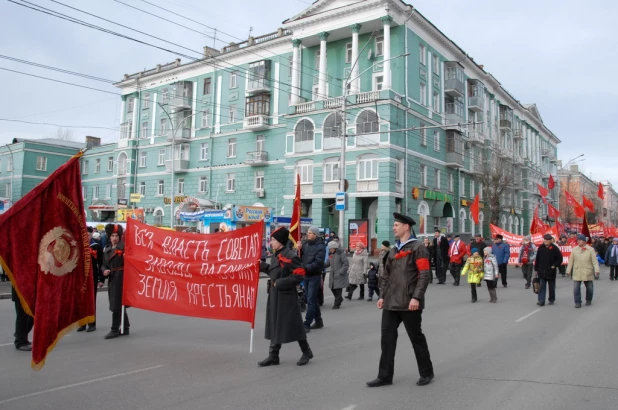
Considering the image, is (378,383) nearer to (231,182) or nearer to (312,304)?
(312,304)

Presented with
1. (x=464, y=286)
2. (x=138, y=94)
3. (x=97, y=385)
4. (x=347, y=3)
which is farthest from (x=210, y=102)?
(x=97, y=385)

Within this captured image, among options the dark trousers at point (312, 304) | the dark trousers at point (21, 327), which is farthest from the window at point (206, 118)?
the dark trousers at point (21, 327)

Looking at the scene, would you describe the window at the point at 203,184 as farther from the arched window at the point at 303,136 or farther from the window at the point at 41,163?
the window at the point at 41,163

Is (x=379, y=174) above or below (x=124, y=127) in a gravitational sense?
below

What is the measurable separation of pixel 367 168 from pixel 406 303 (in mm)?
30859

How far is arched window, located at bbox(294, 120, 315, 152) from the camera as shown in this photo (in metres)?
38.8

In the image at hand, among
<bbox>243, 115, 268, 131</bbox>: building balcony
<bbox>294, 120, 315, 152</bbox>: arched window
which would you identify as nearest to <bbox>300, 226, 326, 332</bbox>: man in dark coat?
<bbox>294, 120, 315, 152</bbox>: arched window

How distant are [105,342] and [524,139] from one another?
62963 mm

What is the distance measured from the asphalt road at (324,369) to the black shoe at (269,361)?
11 cm

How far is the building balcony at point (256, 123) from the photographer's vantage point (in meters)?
42.2

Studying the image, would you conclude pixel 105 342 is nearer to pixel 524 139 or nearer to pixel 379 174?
pixel 379 174

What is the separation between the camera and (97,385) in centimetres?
580

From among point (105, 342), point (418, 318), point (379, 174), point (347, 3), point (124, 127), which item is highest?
point (347, 3)

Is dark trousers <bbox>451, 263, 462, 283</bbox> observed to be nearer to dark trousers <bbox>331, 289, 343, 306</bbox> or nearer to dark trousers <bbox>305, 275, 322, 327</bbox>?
dark trousers <bbox>331, 289, 343, 306</bbox>
